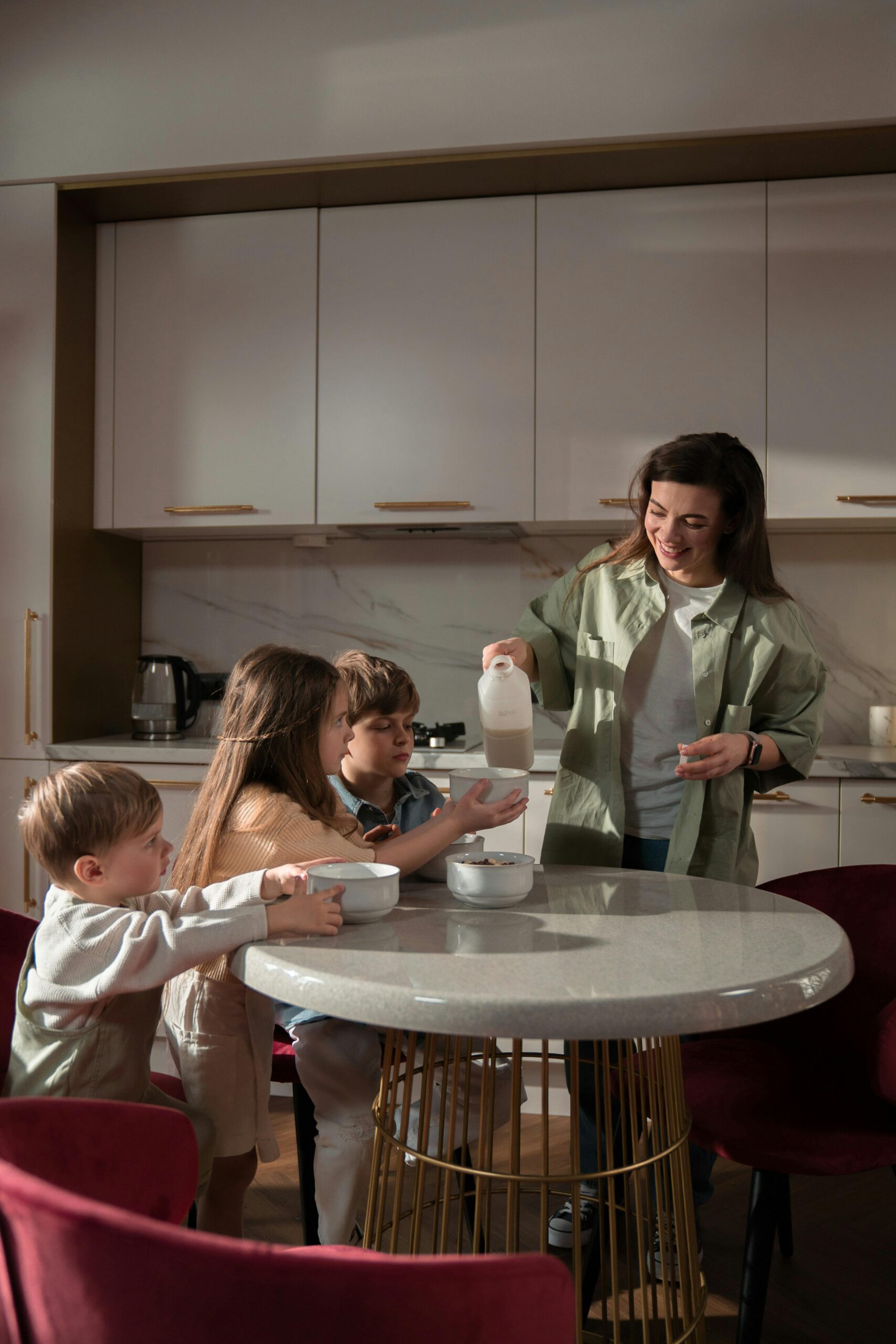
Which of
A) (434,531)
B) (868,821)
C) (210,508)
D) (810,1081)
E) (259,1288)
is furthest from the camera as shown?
(434,531)

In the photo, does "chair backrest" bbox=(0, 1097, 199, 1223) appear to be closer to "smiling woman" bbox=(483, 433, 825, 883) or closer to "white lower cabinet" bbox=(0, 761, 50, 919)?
"smiling woman" bbox=(483, 433, 825, 883)

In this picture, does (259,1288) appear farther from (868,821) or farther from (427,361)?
(427,361)

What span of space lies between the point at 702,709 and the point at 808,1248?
0.96 metres

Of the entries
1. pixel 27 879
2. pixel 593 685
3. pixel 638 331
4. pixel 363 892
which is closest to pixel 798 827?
Answer: pixel 593 685

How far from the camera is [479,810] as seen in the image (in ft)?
4.40

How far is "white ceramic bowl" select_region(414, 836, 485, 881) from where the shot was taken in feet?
4.81

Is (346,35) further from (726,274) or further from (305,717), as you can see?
(305,717)

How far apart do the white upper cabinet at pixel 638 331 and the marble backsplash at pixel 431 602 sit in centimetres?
36

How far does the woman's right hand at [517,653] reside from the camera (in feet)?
5.46

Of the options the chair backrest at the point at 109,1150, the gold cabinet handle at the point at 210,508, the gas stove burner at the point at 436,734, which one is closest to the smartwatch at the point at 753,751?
the chair backrest at the point at 109,1150

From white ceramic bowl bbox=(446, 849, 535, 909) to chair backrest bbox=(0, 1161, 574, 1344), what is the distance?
24.2 inches

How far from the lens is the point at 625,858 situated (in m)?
1.77

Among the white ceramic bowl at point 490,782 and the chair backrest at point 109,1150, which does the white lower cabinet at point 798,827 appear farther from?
the chair backrest at point 109,1150

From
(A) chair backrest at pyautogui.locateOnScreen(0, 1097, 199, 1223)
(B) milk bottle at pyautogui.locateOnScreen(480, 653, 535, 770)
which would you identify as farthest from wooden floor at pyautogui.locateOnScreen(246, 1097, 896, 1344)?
(A) chair backrest at pyautogui.locateOnScreen(0, 1097, 199, 1223)
